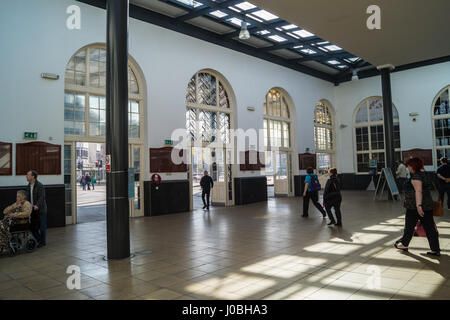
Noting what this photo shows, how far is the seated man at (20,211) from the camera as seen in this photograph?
5.41 meters

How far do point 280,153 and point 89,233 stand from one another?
1003 cm

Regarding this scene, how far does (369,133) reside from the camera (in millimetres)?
17531

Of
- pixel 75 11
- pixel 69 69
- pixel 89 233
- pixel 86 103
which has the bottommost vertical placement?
pixel 89 233

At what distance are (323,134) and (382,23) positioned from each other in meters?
10.0

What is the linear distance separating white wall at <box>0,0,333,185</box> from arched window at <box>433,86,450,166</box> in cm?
683

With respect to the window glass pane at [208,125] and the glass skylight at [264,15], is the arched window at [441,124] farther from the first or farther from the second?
the window glass pane at [208,125]

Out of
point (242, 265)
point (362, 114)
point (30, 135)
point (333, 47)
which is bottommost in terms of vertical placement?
point (242, 265)

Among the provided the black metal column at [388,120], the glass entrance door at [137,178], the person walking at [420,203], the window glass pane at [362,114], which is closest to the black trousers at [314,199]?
the person walking at [420,203]

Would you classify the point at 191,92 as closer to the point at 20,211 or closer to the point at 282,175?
the point at 282,175

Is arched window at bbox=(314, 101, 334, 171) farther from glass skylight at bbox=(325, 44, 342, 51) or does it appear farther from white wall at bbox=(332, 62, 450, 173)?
glass skylight at bbox=(325, 44, 342, 51)

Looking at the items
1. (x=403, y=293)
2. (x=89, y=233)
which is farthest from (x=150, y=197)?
(x=403, y=293)

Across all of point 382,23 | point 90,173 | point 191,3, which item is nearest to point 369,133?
point 382,23

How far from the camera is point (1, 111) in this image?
7.46m
